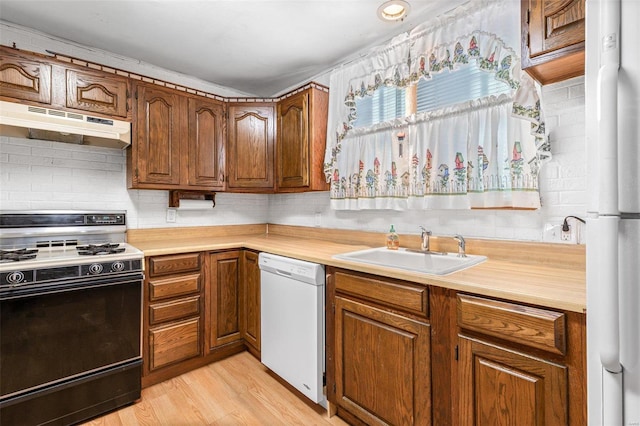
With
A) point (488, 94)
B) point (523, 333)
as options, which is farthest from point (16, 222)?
point (488, 94)

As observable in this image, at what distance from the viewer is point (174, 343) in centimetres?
219

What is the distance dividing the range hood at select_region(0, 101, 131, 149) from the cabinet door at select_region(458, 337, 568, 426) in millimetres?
2454

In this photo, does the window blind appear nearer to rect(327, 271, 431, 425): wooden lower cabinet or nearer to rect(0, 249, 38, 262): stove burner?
rect(327, 271, 431, 425): wooden lower cabinet

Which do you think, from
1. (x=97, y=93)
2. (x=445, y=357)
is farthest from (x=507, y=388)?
(x=97, y=93)

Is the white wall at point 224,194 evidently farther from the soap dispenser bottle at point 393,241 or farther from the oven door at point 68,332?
the oven door at point 68,332

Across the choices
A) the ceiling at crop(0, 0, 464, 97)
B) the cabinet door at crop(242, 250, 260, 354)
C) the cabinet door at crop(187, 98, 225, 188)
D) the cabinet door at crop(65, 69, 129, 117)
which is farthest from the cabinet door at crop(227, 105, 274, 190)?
the cabinet door at crop(65, 69, 129, 117)

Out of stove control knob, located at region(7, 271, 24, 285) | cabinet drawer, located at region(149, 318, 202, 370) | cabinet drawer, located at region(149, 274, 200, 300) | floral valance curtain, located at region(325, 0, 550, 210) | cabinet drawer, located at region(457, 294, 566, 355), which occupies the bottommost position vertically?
cabinet drawer, located at region(149, 318, 202, 370)

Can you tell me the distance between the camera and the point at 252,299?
2404 millimetres

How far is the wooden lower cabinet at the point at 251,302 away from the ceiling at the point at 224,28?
1.62 meters

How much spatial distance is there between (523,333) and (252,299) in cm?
184

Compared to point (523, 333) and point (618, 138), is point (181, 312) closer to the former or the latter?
point (523, 333)

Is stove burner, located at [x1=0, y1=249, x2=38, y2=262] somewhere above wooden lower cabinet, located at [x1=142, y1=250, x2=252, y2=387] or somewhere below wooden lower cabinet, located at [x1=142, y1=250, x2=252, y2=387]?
above

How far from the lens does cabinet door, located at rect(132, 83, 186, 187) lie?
2326 mm

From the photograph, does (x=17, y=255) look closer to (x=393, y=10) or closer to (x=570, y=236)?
(x=393, y=10)
